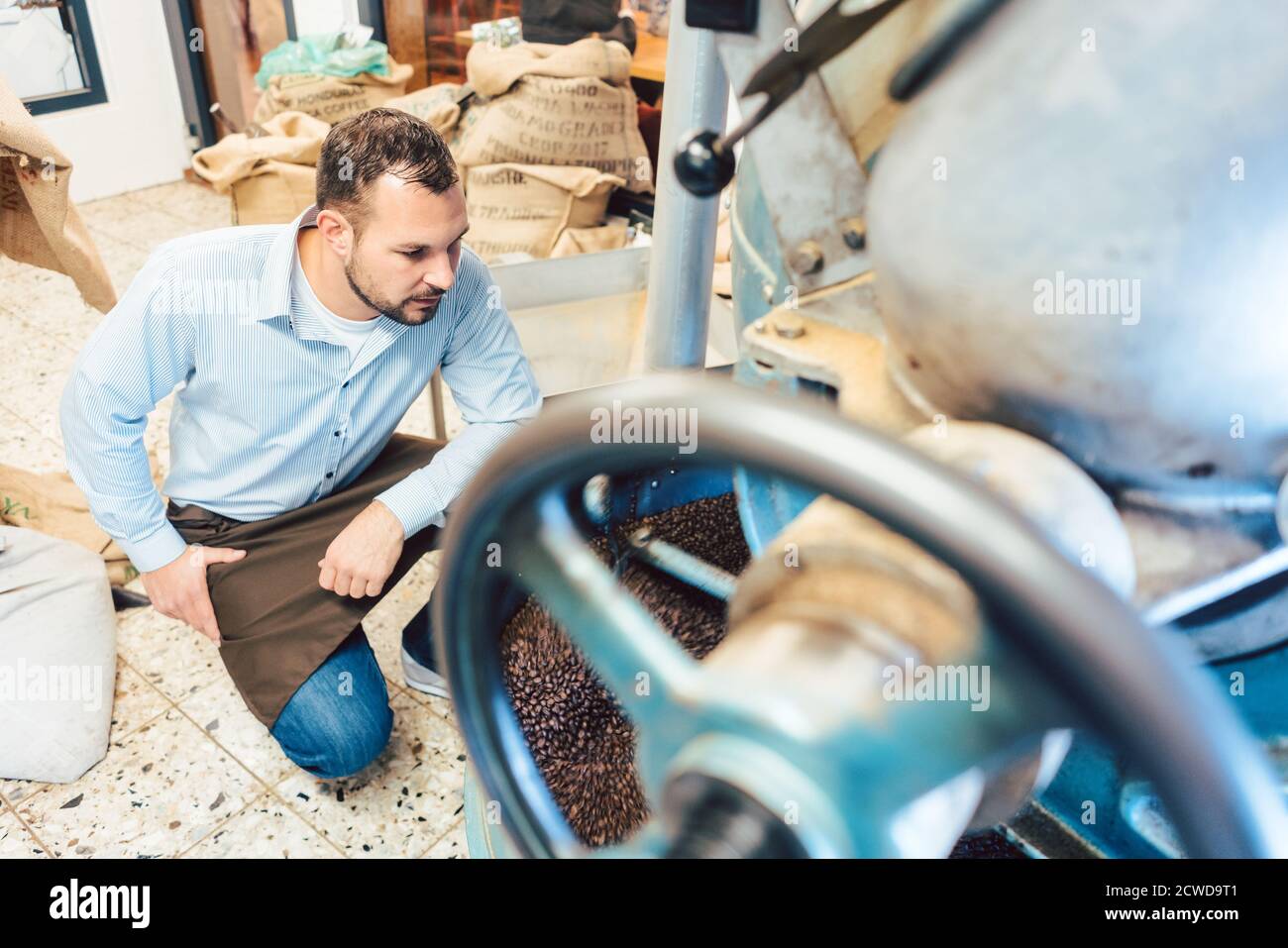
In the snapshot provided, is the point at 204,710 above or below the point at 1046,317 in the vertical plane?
below

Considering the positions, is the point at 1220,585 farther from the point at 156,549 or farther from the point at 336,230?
the point at 156,549

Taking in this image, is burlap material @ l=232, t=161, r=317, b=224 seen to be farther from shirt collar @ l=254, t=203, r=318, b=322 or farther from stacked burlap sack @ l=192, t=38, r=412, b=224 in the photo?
shirt collar @ l=254, t=203, r=318, b=322

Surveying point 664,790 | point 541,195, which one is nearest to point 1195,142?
point 664,790

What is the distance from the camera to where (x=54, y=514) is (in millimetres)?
1764

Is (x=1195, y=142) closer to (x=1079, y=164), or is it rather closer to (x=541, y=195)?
(x=1079, y=164)

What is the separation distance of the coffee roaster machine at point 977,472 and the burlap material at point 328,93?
2494 millimetres

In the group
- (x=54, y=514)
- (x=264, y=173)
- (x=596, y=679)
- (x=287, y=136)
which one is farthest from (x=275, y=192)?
(x=596, y=679)

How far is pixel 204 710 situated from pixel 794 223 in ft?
3.97

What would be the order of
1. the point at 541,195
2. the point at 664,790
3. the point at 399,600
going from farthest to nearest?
the point at 541,195, the point at 399,600, the point at 664,790

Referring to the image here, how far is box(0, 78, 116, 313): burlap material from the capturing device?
4.63 feet

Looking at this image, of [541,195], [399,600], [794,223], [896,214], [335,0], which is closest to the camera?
[896,214]

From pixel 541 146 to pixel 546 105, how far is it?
0.35ft

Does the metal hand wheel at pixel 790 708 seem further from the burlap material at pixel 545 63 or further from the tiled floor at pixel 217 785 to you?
the burlap material at pixel 545 63

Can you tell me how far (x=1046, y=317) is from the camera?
630 mm
